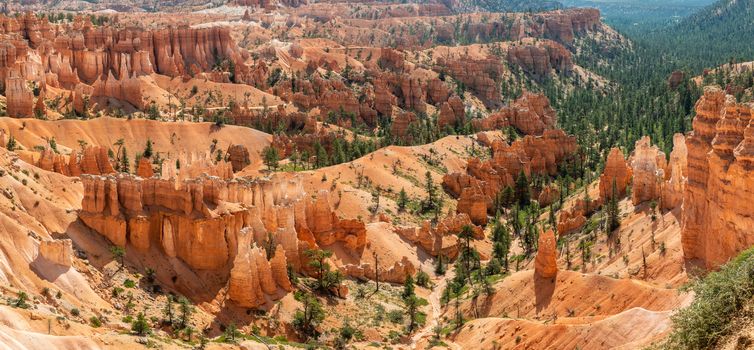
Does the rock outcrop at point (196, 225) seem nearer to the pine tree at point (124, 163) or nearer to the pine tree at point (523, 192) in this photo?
the pine tree at point (124, 163)

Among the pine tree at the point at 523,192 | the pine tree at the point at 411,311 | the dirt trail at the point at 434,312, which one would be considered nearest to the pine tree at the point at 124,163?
the dirt trail at the point at 434,312

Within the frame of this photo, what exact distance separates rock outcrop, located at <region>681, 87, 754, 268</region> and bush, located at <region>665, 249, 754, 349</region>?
12960 millimetres

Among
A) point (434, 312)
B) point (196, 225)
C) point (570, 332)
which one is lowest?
point (434, 312)

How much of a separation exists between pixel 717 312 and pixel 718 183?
17596 millimetres

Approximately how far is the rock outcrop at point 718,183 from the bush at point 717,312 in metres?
13.0

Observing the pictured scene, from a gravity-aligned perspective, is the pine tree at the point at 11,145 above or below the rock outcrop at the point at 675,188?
below

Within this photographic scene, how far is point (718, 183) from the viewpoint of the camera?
45.9 m

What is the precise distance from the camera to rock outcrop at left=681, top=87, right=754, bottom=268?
43500mm

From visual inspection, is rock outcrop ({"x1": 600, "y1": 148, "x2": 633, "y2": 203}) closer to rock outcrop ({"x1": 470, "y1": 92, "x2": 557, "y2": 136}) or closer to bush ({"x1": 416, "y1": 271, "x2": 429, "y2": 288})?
bush ({"x1": 416, "y1": 271, "x2": 429, "y2": 288})

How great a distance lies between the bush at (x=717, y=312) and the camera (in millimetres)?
29203

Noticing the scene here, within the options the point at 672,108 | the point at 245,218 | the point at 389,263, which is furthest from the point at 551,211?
the point at 672,108

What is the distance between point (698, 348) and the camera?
2950 centimetres

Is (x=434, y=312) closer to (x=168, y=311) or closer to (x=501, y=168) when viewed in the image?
(x=168, y=311)

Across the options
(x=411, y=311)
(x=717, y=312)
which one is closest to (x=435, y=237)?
(x=411, y=311)
